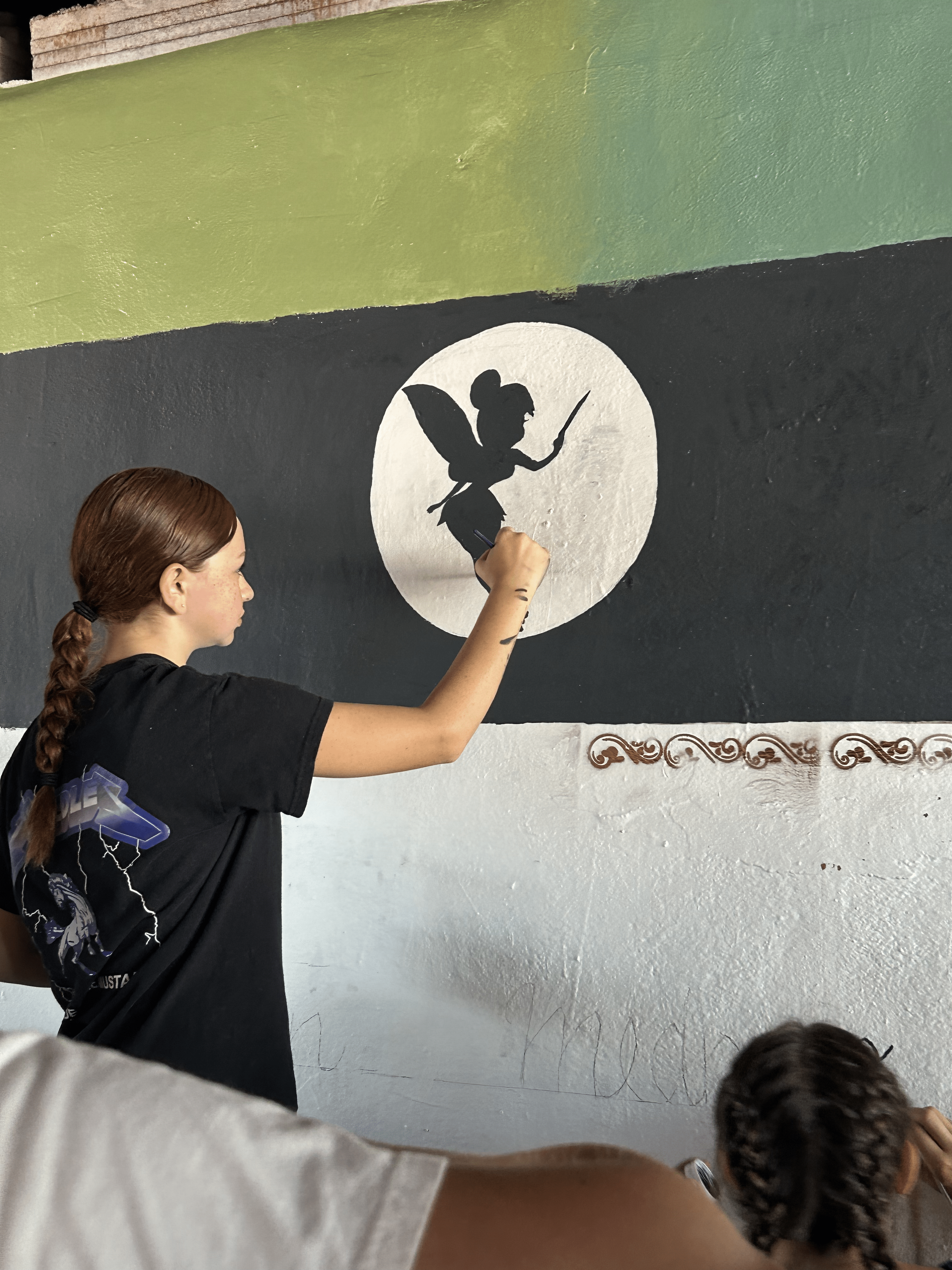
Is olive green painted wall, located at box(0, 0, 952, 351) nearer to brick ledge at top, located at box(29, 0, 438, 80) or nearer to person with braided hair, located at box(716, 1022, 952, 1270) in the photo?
brick ledge at top, located at box(29, 0, 438, 80)

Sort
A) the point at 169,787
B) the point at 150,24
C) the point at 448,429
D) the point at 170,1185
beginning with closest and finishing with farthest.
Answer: the point at 170,1185
the point at 169,787
the point at 448,429
the point at 150,24

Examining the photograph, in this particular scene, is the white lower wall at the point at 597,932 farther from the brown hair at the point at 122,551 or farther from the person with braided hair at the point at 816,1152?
the brown hair at the point at 122,551

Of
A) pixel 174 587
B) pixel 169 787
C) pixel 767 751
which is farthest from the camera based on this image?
pixel 767 751

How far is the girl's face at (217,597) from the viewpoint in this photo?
111 centimetres

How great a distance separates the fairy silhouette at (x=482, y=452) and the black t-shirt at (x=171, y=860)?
49cm

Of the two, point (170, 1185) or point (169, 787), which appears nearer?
point (170, 1185)

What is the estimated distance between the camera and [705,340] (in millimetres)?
Answer: 1314

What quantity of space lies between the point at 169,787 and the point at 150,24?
134cm

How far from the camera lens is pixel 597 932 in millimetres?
1277

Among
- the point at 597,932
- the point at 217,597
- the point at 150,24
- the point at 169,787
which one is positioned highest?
the point at 150,24

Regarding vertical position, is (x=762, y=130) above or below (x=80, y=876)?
above

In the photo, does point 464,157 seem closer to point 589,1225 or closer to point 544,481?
point 544,481

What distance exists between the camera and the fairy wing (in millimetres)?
1421

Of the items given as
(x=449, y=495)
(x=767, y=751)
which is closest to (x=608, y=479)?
(x=449, y=495)
